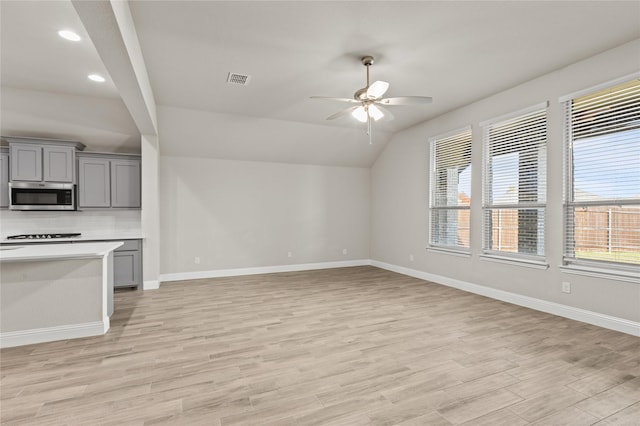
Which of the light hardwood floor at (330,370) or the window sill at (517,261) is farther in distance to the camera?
the window sill at (517,261)

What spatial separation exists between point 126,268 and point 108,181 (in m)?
1.50

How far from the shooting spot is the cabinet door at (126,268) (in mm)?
4965

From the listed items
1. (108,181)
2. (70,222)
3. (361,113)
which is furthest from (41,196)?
(361,113)

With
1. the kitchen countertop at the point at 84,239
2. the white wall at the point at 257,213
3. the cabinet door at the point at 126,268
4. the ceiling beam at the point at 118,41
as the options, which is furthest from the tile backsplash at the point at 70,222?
the ceiling beam at the point at 118,41

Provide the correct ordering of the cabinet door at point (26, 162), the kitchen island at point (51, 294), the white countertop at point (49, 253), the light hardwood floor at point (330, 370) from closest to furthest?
the light hardwood floor at point (330, 370) < the white countertop at point (49, 253) < the kitchen island at point (51, 294) < the cabinet door at point (26, 162)

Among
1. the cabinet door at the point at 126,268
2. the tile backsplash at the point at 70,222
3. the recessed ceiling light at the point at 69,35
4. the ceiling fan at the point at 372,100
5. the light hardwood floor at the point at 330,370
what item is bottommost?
the light hardwood floor at the point at 330,370

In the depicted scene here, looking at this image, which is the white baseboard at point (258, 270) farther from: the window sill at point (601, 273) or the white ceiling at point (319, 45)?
the window sill at point (601, 273)

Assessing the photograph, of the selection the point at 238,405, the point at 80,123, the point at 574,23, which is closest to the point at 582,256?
the point at 574,23

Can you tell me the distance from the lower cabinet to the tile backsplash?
782 millimetres

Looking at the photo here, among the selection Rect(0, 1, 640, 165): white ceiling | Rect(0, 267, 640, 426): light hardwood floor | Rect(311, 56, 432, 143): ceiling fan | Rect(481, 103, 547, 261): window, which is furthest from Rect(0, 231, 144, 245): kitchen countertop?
Rect(481, 103, 547, 261): window

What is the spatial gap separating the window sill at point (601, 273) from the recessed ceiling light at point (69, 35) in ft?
19.0

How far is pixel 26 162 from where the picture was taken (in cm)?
479

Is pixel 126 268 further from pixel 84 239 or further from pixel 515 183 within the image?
pixel 515 183

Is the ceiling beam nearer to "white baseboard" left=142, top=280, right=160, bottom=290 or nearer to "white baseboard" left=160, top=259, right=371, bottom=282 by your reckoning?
"white baseboard" left=142, top=280, right=160, bottom=290
